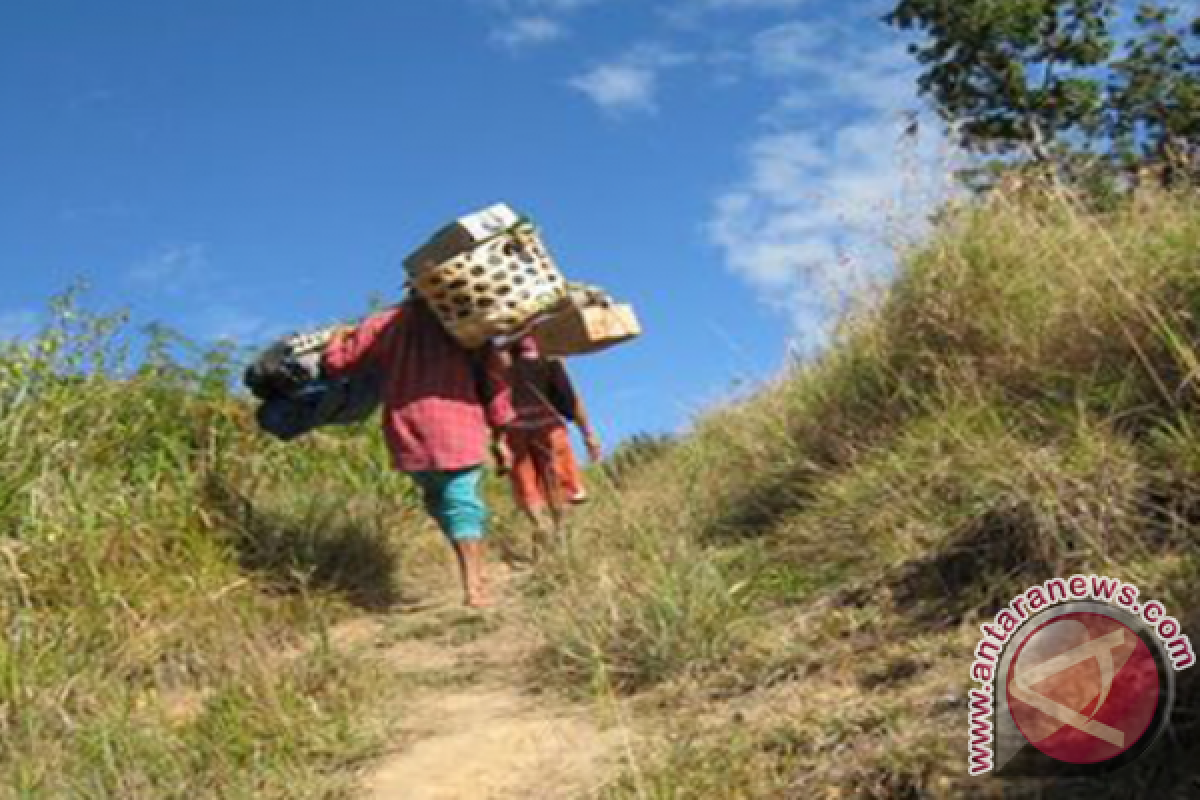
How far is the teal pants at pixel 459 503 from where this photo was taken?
5.95m

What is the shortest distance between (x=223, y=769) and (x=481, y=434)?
2.70m

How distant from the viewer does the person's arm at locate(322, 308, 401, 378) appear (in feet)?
20.2

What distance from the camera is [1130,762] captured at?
2305mm

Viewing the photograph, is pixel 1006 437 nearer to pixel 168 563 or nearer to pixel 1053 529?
pixel 1053 529

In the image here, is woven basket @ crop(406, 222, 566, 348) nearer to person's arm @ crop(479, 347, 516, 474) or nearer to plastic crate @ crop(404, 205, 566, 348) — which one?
plastic crate @ crop(404, 205, 566, 348)

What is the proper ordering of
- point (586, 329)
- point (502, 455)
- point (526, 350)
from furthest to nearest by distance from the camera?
1. point (526, 350)
2. point (502, 455)
3. point (586, 329)

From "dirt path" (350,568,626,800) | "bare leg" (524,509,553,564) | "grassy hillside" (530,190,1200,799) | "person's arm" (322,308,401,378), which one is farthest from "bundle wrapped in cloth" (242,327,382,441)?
"dirt path" (350,568,626,800)

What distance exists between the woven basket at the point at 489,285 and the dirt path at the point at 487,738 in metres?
1.55

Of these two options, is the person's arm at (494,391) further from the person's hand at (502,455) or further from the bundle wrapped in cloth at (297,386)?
the bundle wrapped in cloth at (297,386)

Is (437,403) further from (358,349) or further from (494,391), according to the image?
(358,349)

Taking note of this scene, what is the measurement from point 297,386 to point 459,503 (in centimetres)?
96

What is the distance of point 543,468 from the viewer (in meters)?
6.86

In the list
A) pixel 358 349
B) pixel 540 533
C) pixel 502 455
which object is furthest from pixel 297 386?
pixel 540 533

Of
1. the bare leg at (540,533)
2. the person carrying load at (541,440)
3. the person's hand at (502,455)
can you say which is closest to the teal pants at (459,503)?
the bare leg at (540,533)
